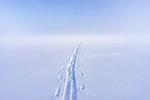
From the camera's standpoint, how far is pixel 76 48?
11.3 feet

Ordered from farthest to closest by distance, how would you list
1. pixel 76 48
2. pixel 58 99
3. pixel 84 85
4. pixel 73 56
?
pixel 76 48
pixel 73 56
pixel 84 85
pixel 58 99

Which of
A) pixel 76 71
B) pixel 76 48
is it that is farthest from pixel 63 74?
pixel 76 48

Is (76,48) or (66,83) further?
(76,48)

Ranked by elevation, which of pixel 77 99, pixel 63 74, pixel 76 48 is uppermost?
pixel 76 48

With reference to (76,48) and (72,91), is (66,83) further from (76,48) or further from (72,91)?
→ (76,48)

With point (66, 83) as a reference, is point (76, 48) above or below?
above

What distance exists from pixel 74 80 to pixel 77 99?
30 cm

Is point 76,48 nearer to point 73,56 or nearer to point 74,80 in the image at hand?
point 73,56

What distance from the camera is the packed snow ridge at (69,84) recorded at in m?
2.29

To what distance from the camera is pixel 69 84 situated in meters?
2.46

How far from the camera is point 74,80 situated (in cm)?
252

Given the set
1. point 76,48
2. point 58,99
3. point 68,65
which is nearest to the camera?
point 58,99

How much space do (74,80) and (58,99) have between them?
0.33m

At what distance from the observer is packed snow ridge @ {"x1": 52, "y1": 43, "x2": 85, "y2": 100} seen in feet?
7.50
